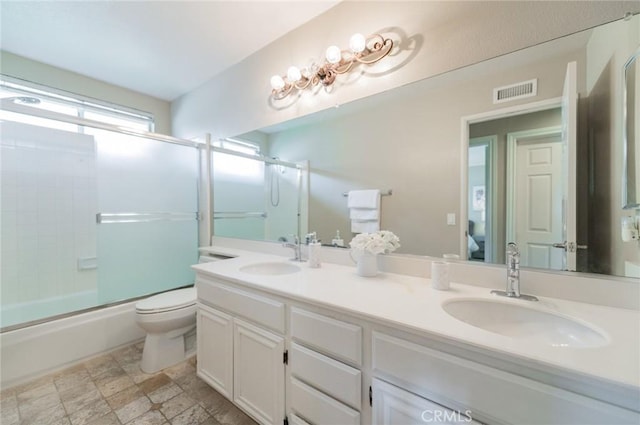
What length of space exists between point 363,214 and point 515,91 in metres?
0.91

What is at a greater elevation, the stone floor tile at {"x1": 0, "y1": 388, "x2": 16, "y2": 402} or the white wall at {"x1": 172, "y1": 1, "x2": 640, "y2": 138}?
the white wall at {"x1": 172, "y1": 1, "x2": 640, "y2": 138}

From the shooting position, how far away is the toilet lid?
1702 millimetres

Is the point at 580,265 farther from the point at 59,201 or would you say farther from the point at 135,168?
the point at 59,201

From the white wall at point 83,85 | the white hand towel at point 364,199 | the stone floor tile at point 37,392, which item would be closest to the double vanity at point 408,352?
the white hand towel at point 364,199

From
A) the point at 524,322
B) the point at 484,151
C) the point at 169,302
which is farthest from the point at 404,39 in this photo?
the point at 169,302

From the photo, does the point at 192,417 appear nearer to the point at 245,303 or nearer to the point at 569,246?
the point at 245,303

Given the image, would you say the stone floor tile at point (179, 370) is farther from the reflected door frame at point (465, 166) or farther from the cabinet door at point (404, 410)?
the reflected door frame at point (465, 166)

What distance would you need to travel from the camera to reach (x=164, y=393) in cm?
153

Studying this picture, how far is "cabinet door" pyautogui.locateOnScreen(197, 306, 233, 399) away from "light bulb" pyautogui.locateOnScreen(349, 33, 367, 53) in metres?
1.66

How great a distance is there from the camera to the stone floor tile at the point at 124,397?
1.44 metres

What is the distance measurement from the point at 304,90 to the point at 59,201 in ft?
7.55

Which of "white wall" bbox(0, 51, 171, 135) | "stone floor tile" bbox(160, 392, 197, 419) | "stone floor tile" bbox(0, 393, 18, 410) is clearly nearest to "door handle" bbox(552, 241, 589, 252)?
"stone floor tile" bbox(160, 392, 197, 419)

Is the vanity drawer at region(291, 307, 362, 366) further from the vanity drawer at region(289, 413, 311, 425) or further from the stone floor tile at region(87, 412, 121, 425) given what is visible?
the stone floor tile at region(87, 412, 121, 425)
